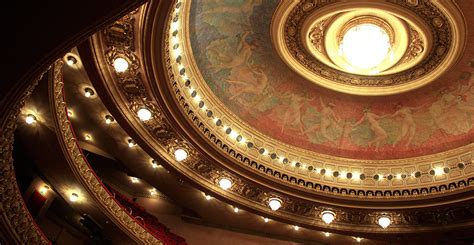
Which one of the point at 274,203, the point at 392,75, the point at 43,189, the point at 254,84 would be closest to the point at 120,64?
the point at 43,189

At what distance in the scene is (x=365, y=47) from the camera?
35.9 ft

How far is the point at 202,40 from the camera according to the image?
10508 millimetres

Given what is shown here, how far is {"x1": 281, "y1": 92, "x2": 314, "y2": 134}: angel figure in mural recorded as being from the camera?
1204cm

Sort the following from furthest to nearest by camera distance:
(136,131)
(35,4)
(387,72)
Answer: (387,72)
(136,131)
(35,4)

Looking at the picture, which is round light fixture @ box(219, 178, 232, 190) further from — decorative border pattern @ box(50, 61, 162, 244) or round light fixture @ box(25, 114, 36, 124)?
round light fixture @ box(25, 114, 36, 124)

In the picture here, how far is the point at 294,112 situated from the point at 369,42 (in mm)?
2545

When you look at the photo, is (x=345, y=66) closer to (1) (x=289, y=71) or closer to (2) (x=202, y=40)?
(1) (x=289, y=71)

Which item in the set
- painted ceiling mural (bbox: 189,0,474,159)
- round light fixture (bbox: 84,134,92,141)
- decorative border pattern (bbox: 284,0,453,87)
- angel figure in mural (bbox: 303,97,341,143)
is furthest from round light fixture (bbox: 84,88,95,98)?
angel figure in mural (bbox: 303,97,341,143)

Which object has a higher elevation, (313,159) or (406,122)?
(406,122)

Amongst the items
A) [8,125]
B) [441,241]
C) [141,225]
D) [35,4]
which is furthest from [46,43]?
[441,241]

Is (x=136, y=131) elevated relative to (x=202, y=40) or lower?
lower

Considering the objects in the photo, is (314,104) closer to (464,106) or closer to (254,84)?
(254,84)

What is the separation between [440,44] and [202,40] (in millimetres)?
5205

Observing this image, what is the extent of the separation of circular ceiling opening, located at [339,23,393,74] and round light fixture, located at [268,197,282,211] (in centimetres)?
359
